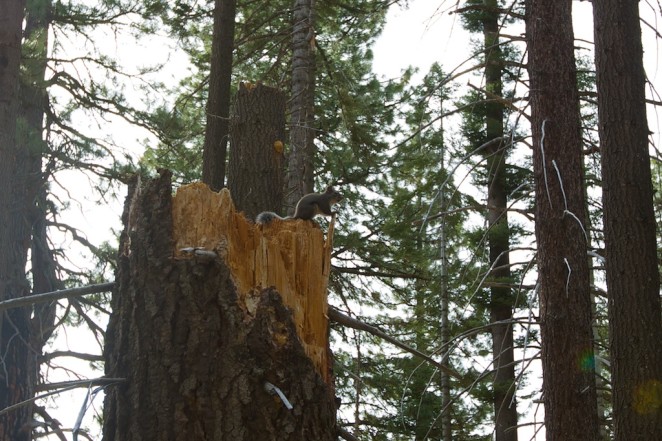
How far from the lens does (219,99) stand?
11.2 m

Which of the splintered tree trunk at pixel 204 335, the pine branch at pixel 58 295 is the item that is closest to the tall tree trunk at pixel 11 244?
the pine branch at pixel 58 295

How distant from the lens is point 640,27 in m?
7.37

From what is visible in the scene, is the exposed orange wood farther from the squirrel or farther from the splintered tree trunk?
the squirrel

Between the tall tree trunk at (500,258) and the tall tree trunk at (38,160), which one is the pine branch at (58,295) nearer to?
the tall tree trunk at (38,160)

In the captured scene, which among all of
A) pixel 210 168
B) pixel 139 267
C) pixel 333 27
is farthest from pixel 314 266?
pixel 333 27

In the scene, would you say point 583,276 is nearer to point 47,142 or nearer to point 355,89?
point 355,89

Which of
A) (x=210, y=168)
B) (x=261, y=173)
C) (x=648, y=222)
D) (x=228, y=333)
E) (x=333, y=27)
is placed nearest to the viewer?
(x=228, y=333)

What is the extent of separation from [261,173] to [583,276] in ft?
9.81

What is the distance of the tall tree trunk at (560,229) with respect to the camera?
610cm

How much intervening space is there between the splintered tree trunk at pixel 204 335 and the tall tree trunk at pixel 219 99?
19.9 ft

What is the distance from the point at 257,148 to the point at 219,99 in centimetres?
368

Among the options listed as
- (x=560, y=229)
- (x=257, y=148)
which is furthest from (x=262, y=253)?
(x=257, y=148)

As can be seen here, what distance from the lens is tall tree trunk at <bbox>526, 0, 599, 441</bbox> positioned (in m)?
6.10

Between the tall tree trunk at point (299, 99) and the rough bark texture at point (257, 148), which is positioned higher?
the tall tree trunk at point (299, 99)
